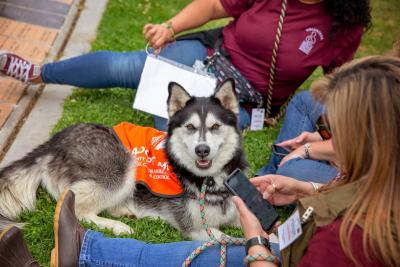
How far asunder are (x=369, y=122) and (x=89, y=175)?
2139 mm

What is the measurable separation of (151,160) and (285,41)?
150cm

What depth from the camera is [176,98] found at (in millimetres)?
3332

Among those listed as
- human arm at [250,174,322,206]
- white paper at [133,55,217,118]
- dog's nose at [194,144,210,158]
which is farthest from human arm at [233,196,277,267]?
white paper at [133,55,217,118]

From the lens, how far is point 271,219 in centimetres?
243

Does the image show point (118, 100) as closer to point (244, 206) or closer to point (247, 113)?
point (247, 113)

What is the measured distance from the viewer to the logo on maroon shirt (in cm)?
393

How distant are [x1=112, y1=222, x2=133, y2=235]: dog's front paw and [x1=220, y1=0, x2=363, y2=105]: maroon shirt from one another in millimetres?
1705

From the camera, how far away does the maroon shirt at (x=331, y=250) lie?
160 centimetres

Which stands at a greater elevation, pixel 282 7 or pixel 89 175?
pixel 282 7

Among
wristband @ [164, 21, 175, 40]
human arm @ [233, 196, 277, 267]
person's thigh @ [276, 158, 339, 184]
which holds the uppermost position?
wristband @ [164, 21, 175, 40]

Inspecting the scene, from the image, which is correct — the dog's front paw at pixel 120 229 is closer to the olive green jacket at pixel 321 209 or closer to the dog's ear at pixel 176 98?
the dog's ear at pixel 176 98

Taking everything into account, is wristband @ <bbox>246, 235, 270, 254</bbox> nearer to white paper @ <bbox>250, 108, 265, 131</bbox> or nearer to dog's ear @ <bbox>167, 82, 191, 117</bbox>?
dog's ear @ <bbox>167, 82, 191, 117</bbox>

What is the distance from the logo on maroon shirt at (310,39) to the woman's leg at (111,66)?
90 cm

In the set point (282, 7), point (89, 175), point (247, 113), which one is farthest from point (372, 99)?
point (247, 113)
